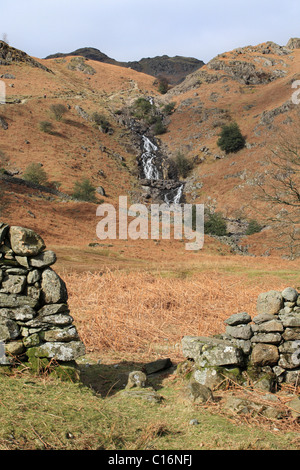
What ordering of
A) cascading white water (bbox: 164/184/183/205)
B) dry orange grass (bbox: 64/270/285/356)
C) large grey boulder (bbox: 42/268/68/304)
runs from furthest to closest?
cascading white water (bbox: 164/184/183/205)
dry orange grass (bbox: 64/270/285/356)
large grey boulder (bbox: 42/268/68/304)

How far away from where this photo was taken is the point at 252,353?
5898 millimetres

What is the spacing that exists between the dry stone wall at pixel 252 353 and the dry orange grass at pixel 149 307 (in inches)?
71.9

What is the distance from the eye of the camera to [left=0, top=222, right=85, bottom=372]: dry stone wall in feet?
17.3

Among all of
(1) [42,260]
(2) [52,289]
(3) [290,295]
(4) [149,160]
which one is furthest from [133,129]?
(2) [52,289]

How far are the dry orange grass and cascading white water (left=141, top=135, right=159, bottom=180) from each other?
49.6 meters

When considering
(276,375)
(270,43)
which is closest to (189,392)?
(276,375)

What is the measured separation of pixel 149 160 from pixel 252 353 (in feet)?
211

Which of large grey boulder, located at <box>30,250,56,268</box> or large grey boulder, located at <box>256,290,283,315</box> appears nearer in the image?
large grey boulder, located at <box>30,250,56,268</box>

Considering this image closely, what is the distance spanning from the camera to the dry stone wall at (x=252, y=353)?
223 inches

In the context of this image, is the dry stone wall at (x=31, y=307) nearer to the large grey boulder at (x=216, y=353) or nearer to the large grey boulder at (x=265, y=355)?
the large grey boulder at (x=216, y=353)

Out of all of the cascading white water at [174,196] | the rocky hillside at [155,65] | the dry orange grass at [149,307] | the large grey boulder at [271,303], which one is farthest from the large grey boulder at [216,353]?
the rocky hillside at [155,65]

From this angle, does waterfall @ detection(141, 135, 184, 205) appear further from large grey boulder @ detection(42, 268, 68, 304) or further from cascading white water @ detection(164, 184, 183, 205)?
large grey boulder @ detection(42, 268, 68, 304)

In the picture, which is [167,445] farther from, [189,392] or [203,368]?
[203,368]

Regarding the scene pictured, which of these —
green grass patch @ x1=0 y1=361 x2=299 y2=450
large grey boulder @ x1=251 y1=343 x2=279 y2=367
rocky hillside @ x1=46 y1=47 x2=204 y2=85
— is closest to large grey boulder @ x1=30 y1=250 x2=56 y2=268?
green grass patch @ x1=0 y1=361 x2=299 y2=450
